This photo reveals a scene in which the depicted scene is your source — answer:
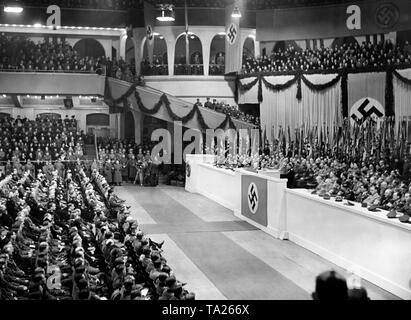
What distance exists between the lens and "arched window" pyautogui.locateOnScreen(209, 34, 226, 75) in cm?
3209

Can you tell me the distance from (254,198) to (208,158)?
7.41 meters

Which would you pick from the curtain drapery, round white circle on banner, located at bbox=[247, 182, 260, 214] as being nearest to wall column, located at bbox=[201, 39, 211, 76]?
the curtain drapery

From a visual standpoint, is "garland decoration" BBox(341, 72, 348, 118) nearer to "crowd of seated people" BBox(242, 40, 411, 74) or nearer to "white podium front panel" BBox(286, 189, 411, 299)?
"crowd of seated people" BBox(242, 40, 411, 74)

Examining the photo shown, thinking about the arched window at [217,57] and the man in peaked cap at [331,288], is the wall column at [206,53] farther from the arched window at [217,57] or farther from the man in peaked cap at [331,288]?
the man in peaked cap at [331,288]

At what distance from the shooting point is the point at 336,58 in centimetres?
2552

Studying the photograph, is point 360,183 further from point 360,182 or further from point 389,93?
point 389,93

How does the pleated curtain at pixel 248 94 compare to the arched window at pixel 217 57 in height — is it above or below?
below

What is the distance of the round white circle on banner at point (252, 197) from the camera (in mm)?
14785

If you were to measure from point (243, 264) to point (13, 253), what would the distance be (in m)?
4.39

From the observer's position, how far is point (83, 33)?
34844 mm

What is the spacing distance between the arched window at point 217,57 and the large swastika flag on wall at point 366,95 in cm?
975

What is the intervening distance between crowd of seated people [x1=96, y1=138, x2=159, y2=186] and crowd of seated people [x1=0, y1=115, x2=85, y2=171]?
123 centimetres

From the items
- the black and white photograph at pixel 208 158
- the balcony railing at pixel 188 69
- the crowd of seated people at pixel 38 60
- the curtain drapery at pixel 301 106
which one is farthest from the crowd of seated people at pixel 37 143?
the curtain drapery at pixel 301 106

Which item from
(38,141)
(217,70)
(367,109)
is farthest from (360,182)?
(217,70)
